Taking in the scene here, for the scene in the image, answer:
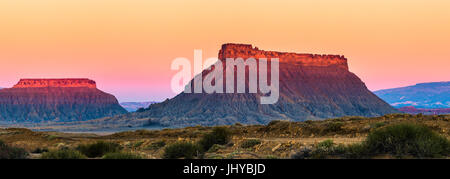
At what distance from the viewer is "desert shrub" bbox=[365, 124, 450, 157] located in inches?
541

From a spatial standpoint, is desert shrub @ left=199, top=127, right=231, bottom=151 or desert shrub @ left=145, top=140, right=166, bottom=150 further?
desert shrub @ left=145, top=140, right=166, bottom=150

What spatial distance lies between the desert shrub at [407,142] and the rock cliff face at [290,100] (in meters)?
119

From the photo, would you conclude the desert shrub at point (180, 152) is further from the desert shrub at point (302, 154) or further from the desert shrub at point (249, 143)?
the desert shrub at point (249, 143)

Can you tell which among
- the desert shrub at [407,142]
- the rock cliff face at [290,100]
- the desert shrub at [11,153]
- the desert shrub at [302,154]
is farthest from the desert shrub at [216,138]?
the rock cliff face at [290,100]

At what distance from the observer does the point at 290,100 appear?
152 metres

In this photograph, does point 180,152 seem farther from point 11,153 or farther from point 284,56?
point 284,56

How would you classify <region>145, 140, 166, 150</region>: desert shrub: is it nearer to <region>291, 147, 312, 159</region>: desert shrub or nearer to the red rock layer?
<region>291, 147, 312, 159</region>: desert shrub

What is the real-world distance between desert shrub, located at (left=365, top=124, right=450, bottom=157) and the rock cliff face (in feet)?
389

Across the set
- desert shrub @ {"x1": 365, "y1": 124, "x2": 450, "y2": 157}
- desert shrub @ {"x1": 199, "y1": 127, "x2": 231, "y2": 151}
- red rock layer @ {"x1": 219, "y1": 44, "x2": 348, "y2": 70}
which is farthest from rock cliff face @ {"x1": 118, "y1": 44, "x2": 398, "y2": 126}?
desert shrub @ {"x1": 365, "y1": 124, "x2": 450, "y2": 157}
